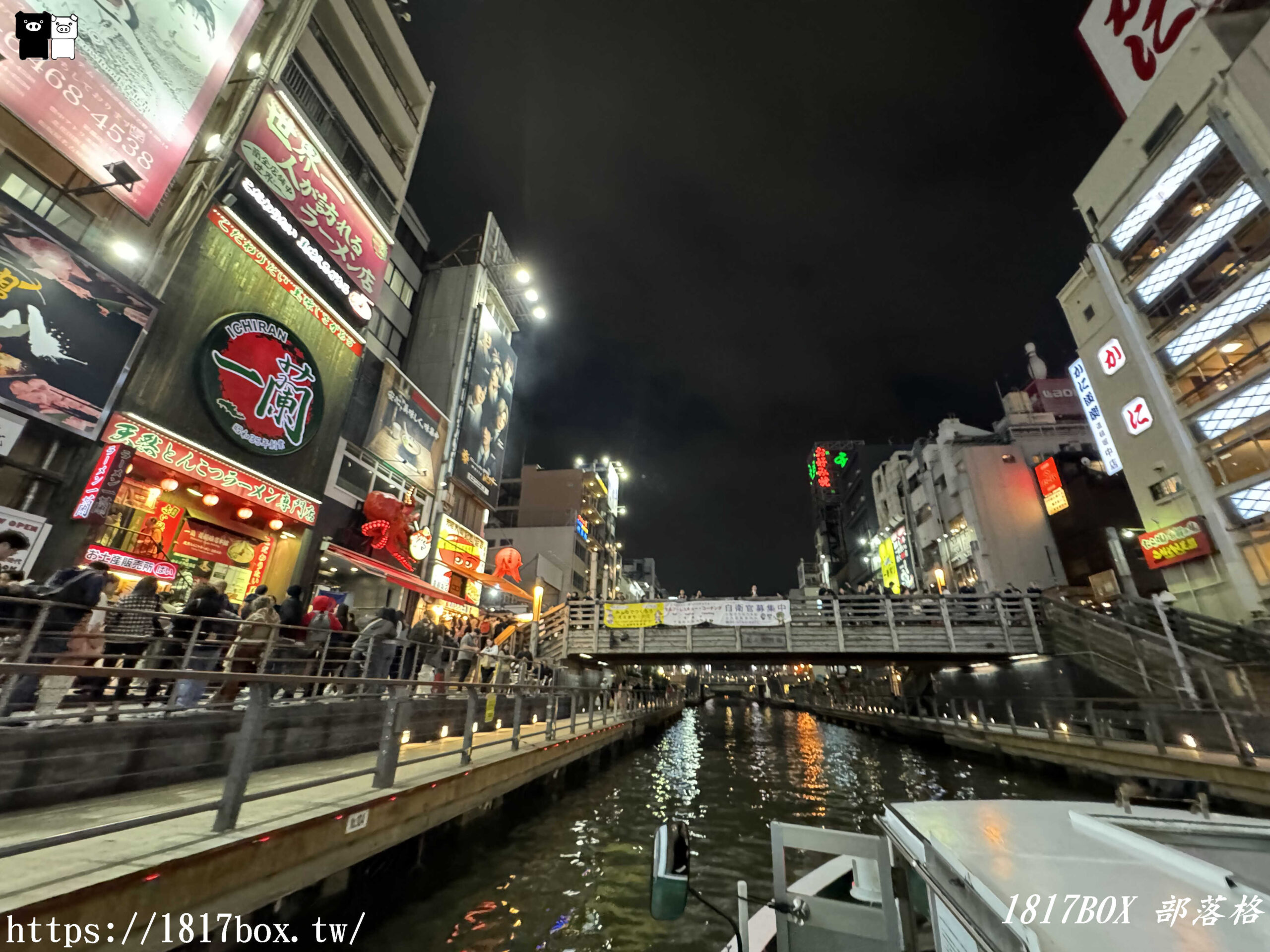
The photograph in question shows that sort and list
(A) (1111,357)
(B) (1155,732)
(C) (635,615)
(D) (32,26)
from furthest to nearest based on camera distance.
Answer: (A) (1111,357), (C) (635,615), (B) (1155,732), (D) (32,26)

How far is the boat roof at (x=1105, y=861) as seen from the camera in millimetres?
1857

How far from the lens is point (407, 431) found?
22.1 metres

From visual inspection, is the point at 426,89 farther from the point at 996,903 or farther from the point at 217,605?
the point at 996,903

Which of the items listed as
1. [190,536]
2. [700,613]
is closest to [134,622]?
[190,536]

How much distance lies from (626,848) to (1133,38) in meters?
40.2

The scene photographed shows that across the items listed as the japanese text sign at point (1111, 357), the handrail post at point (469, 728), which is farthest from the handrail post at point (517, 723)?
the japanese text sign at point (1111, 357)

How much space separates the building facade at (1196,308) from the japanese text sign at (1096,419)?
0.17 m

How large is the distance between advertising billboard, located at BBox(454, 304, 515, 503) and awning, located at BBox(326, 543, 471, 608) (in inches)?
288

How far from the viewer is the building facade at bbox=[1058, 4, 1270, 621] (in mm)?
19047

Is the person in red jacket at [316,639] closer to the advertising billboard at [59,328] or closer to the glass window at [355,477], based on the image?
the advertising billboard at [59,328]

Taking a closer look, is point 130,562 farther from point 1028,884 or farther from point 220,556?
point 1028,884

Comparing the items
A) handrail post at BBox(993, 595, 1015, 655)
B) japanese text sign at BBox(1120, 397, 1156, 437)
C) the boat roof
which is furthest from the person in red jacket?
japanese text sign at BBox(1120, 397, 1156, 437)

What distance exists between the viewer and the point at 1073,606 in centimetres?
1897

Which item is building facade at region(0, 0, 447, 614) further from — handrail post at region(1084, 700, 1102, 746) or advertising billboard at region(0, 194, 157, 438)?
handrail post at region(1084, 700, 1102, 746)
